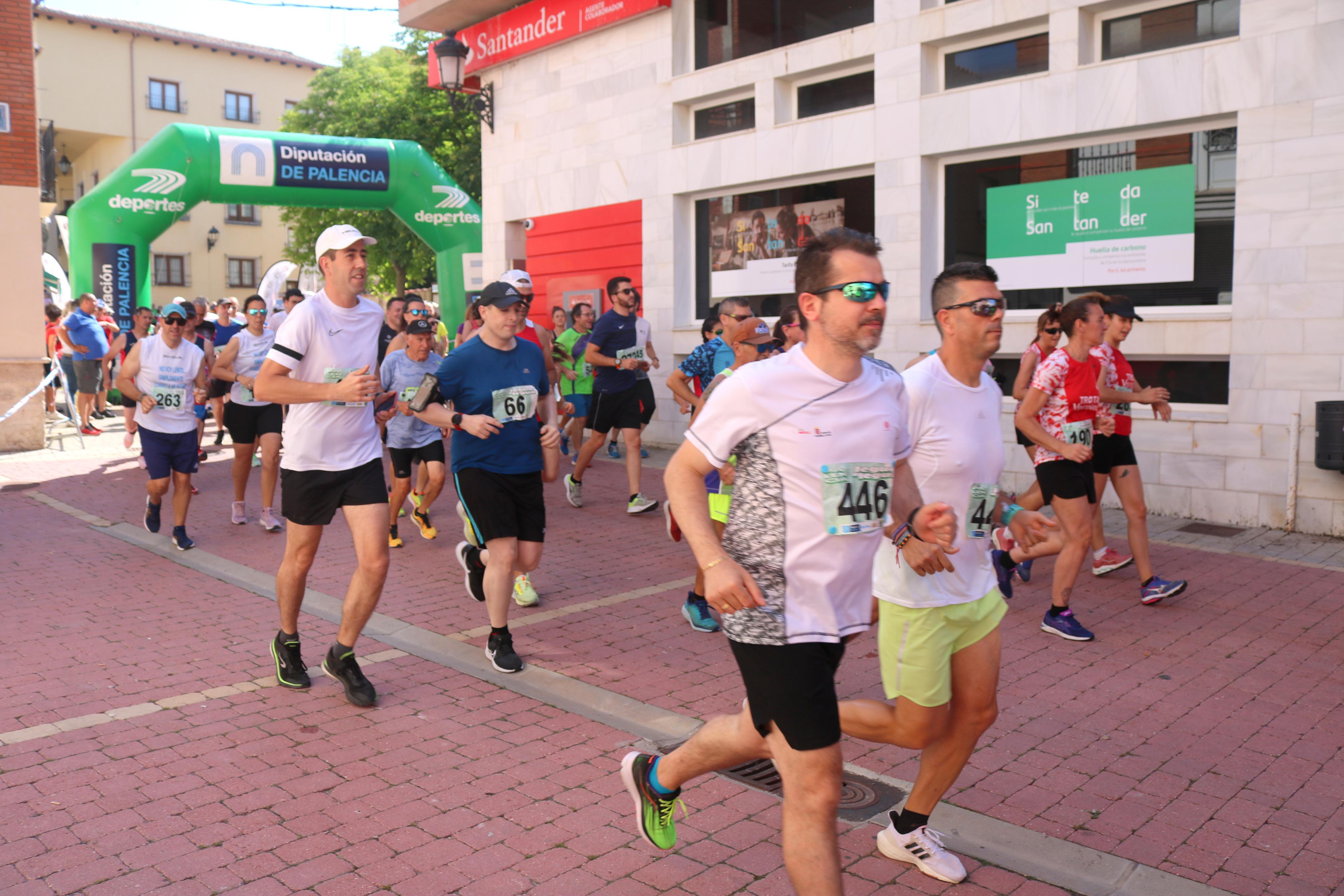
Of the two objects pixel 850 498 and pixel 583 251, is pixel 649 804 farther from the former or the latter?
pixel 583 251

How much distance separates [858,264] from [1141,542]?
4.70m

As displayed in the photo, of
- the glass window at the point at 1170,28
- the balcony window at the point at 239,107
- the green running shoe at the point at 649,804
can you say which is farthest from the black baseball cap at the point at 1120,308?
the balcony window at the point at 239,107

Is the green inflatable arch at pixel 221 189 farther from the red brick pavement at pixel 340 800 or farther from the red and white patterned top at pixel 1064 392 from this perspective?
the red and white patterned top at pixel 1064 392

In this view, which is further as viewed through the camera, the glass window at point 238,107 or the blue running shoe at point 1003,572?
the glass window at point 238,107

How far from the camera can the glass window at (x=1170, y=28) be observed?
932cm

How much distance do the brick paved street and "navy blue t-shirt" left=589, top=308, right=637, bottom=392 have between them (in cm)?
326

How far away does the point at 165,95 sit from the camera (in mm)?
48062

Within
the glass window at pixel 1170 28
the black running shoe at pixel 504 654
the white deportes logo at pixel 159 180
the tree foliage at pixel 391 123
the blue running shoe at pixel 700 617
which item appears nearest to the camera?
the black running shoe at pixel 504 654

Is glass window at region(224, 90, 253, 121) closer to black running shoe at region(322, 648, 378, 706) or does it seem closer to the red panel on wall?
the red panel on wall

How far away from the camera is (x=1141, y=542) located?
683cm

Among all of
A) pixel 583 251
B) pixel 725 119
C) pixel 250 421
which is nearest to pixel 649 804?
pixel 250 421

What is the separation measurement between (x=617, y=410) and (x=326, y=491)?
17.7ft

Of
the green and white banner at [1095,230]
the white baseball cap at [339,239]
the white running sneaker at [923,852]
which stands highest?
the green and white banner at [1095,230]

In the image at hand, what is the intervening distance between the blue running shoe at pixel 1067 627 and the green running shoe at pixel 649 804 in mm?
3411
